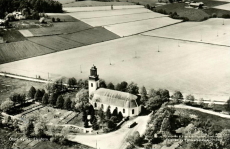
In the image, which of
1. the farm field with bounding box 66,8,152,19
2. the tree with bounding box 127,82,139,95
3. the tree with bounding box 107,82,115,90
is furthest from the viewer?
the farm field with bounding box 66,8,152,19

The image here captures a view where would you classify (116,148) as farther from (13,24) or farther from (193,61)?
(13,24)

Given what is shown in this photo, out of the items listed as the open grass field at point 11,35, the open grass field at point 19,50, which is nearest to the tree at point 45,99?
the open grass field at point 19,50

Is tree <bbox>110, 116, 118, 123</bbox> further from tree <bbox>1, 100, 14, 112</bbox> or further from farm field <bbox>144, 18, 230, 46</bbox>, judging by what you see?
farm field <bbox>144, 18, 230, 46</bbox>

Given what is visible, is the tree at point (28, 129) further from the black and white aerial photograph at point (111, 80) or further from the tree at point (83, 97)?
the tree at point (83, 97)

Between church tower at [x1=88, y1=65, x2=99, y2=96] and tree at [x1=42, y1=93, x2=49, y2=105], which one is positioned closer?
church tower at [x1=88, y1=65, x2=99, y2=96]

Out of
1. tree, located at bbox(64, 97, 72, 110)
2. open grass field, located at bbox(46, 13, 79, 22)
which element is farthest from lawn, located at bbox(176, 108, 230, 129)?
open grass field, located at bbox(46, 13, 79, 22)

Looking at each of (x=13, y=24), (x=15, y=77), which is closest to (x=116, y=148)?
(x=15, y=77)
